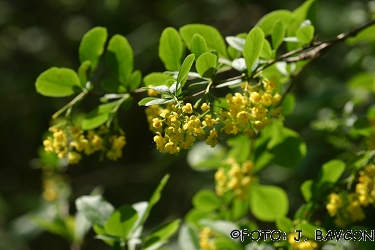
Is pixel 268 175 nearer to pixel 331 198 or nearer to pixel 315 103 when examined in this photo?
pixel 315 103

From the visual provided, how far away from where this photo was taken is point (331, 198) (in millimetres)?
1093

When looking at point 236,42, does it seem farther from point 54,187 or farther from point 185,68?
point 54,187

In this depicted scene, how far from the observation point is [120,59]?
1.12 m

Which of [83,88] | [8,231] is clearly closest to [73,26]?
[8,231]

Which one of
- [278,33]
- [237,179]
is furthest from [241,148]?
[278,33]

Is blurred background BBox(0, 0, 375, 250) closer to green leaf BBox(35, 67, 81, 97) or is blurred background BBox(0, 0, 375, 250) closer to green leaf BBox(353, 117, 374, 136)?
Answer: green leaf BBox(353, 117, 374, 136)

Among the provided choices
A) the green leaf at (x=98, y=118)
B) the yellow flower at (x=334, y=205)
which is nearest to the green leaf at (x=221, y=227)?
the yellow flower at (x=334, y=205)

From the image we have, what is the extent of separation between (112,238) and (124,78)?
0.38m

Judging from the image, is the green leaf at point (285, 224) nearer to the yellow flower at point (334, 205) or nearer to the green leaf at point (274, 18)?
the yellow flower at point (334, 205)

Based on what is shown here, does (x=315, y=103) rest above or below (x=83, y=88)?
below

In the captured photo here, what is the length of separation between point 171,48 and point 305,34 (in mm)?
300

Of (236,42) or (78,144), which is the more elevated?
(236,42)

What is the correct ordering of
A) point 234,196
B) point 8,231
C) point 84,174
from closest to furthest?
point 234,196 → point 8,231 → point 84,174

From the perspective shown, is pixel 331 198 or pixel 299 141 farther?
pixel 299 141
